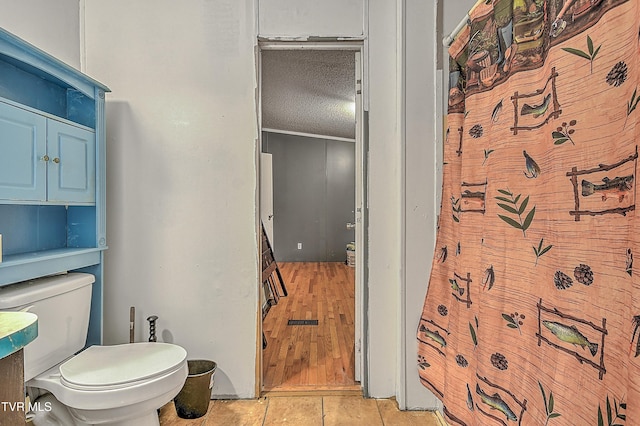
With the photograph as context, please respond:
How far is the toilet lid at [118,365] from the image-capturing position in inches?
57.2

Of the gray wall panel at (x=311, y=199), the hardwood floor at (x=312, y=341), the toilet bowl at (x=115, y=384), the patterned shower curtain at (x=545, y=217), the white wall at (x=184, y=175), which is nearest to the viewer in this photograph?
the patterned shower curtain at (x=545, y=217)

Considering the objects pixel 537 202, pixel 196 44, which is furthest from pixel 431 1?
pixel 537 202

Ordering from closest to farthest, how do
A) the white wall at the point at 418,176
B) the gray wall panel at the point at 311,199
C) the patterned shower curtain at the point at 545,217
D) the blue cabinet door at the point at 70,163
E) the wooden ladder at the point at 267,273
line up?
1. the patterned shower curtain at the point at 545,217
2. the blue cabinet door at the point at 70,163
3. the white wall at the point at 418,176
4. the wooden ladder at the point at 267,273
5. the gray wall panel at the point at 311,199

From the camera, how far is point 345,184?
7.38 meters

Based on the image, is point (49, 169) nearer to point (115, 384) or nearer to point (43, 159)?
point (43, 159)

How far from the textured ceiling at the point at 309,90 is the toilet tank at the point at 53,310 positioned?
187 centimetres

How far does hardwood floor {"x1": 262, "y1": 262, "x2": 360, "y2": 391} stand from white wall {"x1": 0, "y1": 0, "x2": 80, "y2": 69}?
216cm

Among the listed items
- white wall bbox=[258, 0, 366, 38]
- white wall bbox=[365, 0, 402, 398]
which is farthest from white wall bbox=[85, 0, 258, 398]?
white wall bbox=[365, 0, 402, 398]

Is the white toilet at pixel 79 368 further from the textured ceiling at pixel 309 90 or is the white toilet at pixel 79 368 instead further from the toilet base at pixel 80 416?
the textured ceiling at pixel 309 90

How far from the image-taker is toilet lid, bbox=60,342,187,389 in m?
1.45

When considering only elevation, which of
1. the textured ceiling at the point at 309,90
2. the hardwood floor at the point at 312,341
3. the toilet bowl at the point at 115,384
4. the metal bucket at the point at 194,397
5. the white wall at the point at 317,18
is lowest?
the hardwood floor at the point at 312,341

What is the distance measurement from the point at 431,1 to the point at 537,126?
135 cm

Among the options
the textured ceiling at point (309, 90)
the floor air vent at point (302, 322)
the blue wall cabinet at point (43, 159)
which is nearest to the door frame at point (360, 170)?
the textured ceiling at point (309, 90)

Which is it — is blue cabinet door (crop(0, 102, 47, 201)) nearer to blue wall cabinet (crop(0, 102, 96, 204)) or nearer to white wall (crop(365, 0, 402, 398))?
blue wall cabinet (crop(0, 102, 96, 204))
